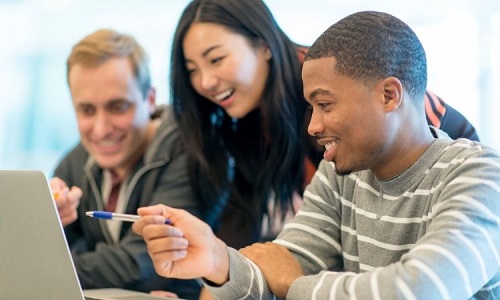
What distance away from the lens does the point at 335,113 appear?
3.80 feet

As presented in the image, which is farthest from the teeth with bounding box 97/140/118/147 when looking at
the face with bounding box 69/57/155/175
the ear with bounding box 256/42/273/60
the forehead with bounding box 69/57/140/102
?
the ear with bounding box 256/42/273/60

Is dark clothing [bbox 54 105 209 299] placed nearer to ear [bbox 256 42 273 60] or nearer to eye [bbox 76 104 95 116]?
eye [bbox 76 104 95 116]

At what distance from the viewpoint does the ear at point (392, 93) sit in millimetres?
1153

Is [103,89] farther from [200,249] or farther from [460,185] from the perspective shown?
[460,185]

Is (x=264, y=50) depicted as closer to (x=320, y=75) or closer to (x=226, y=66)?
(x=226, y=66)

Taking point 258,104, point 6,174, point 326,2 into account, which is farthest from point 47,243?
point 326,2

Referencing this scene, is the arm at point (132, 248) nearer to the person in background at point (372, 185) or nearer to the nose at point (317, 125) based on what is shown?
the person in background at point (372, 185)

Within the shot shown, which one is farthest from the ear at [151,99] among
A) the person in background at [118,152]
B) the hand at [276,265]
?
the hand at [276,265]

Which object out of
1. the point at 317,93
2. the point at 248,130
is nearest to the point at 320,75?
the point at 317,93

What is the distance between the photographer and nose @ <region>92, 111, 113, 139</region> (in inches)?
80.1

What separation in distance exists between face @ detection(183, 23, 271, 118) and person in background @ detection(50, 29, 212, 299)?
24 centimetres

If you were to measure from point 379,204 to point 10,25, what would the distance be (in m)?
2.84

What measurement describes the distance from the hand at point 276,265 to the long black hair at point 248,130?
59cm

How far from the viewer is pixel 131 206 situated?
207 centimetres
